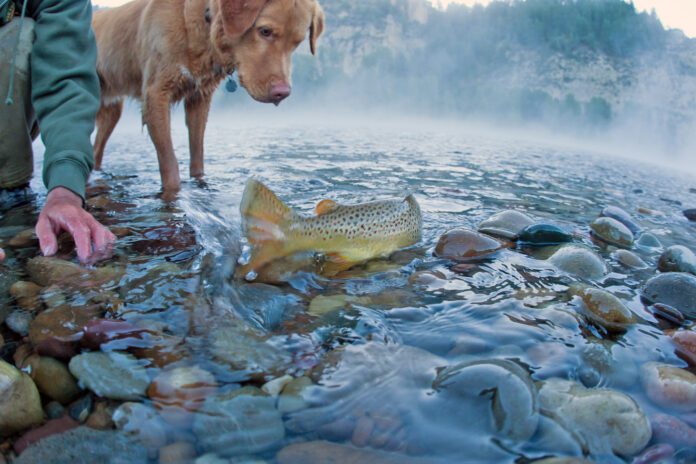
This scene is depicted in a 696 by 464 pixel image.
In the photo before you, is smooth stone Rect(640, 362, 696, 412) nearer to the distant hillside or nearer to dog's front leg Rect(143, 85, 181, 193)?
dog's front leg Rect(143, 85, 181, 193)

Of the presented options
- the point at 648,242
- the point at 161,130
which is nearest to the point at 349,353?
the point at 648,242

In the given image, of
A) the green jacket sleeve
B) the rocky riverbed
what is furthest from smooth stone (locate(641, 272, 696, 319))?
the green jacket sleeve

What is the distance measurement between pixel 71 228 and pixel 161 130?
2.33 metres

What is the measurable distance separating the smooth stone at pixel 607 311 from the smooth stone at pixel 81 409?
211 centimetres

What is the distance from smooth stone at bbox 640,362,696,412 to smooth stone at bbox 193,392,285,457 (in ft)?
4.40

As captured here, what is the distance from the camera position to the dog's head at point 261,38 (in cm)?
386

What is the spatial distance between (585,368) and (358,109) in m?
46.6

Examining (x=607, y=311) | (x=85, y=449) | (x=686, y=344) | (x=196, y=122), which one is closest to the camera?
(x=85, y=449)

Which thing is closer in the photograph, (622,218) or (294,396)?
(294,396)

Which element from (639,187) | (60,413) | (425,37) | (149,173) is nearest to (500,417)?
(60,413)

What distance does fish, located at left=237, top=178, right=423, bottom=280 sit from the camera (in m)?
2.50

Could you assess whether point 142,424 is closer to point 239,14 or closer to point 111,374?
point 111,374

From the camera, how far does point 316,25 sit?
4531 millimetres

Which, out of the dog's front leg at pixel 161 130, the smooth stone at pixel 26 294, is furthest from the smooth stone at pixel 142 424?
the dog's front leg at pixel 161 130
